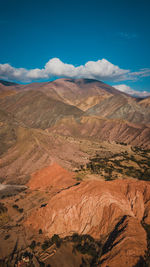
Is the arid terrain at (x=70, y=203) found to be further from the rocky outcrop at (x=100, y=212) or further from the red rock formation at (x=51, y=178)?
the red rock formation at (x=51, y=178)

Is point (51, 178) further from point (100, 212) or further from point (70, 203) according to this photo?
point (100, 212)

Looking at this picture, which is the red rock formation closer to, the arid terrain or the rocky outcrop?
the arid terrain

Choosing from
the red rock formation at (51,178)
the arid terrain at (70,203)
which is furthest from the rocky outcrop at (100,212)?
the red rock formation at (51,178)

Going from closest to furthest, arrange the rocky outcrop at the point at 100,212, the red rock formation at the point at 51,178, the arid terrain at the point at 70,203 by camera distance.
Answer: the arid terrain at the point at 70,203, the rocky outcrop at the point at 100,212, the red rock formation at the point at 51,178

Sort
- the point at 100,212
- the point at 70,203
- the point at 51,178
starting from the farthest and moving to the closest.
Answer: the point at 51,178, the point at 70,203, the point at 100,212

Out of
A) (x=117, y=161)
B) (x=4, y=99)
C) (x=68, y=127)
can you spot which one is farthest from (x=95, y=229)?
(x=4, y=99)

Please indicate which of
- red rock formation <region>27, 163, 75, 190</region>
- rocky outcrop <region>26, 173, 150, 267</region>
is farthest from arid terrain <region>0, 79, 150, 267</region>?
red rock formation <region>27, 163, 75, 190</region>

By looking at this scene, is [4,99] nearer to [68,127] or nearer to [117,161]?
[68,127]

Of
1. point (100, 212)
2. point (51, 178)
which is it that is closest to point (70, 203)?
point (100, 212)
